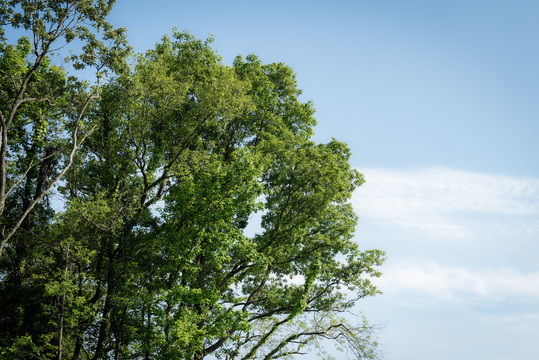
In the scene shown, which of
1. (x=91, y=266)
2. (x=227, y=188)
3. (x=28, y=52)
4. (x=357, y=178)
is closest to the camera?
(x=227, y=188)

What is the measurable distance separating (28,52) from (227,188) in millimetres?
10720

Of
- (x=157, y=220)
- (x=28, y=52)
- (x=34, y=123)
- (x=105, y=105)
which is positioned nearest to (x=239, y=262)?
(x=157, y=220)

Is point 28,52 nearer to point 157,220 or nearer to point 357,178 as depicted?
point 157,220

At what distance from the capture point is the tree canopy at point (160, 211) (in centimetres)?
1711

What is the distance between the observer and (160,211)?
18.6 metres

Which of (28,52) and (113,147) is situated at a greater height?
(28,52)

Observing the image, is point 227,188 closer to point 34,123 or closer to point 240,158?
point 240,158

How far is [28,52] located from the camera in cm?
1952

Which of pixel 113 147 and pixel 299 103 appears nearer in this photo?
pixel 113 147

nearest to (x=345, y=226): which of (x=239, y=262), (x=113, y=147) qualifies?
(x=239, y=262)

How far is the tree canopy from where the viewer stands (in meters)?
17.1

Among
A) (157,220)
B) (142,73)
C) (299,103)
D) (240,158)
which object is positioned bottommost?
(157,220)

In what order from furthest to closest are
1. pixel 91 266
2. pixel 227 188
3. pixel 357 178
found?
pixel 357 178
pixel 91 266
pixel 227 188

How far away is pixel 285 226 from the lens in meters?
21.3
